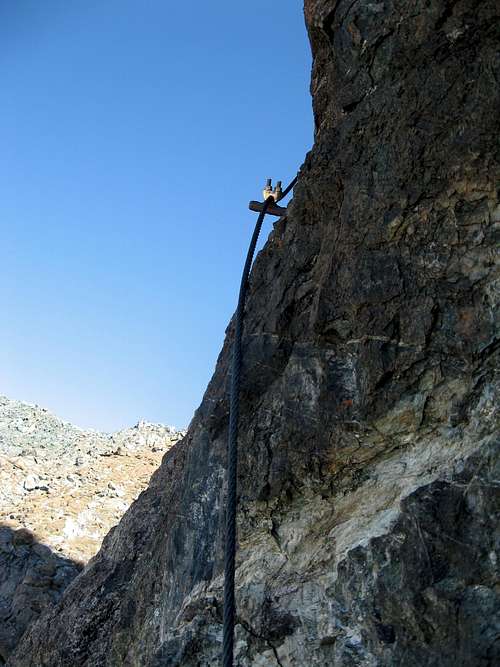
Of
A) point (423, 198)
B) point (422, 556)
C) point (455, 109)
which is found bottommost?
point (422, 556)

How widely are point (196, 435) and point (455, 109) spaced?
371 centimetres

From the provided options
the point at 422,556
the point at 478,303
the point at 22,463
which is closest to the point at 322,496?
the point at 422,556

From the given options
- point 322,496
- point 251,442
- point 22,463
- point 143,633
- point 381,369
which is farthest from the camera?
point 22,463

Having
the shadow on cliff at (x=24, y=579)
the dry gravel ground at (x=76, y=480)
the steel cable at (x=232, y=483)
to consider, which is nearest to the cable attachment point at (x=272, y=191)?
the steel cable at (x=232, y=483)

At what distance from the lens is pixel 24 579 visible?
10781 mm

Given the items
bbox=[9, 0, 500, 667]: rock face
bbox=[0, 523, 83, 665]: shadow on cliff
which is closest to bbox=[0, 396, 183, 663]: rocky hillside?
bbox=[0, 523, 83, 665]: shadow on cliff

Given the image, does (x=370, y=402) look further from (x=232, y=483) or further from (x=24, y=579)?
(x=24, y=579)

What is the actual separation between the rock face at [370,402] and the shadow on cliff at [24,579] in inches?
182

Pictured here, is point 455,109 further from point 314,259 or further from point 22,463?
point 22,463

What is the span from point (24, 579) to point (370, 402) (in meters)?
9.06

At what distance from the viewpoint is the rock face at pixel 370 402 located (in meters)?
3.45

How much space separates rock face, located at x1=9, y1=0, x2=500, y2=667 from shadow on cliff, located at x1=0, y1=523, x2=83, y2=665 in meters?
4.62

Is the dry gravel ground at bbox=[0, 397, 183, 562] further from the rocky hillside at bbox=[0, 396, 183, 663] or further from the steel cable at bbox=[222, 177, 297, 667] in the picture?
the steel cable at bbox=[222, 177, 297, 667]

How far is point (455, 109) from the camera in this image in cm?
426
